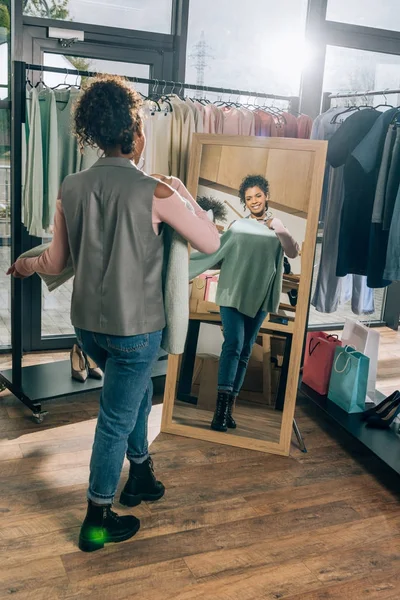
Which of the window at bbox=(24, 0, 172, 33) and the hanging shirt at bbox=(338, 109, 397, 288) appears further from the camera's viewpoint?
the window at bbox=(24, 0, 172, 33)

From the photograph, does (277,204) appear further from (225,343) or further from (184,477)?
(184,477)

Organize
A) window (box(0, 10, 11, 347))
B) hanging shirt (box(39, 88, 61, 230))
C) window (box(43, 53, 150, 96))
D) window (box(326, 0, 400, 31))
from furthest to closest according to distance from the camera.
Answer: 1. window (box(326, 0, 400, 31))
2. window (box(43, 53, 150, 96))
3. window (box(0, 10, 11, 347))
4. hanging shirt (box(39, 88, 61, 230))

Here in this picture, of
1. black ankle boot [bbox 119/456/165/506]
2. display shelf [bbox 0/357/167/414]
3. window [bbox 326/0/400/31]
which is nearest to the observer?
black ankle boot [bbox 119/456/165/506]

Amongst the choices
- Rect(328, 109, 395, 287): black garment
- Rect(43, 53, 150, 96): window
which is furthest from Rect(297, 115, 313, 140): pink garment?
Rect(43, 53, 150, 96): window

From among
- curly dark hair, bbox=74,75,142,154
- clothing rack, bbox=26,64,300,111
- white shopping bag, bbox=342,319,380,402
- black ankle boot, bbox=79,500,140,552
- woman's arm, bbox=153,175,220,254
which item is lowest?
black ankle boot, bbox=79,500,140,552

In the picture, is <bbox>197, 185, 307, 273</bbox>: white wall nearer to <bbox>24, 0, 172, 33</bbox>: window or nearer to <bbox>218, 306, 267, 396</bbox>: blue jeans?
<bbox>218, 306, 267, 396</bbox>: blue jeans

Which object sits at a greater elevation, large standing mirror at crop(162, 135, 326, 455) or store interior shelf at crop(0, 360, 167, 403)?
large standing mirror at crop(162, 135, 326, 455)

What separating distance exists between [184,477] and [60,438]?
0.68m

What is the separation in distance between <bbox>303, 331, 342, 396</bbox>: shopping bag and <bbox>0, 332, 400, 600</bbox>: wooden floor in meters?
0.33

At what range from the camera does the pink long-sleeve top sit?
1.94 m

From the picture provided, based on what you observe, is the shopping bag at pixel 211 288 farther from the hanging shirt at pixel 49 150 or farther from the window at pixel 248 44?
the window at pixel 248 44

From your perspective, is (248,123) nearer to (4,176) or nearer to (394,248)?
(394,248)

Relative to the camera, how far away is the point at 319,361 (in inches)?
137

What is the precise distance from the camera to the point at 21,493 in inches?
100
